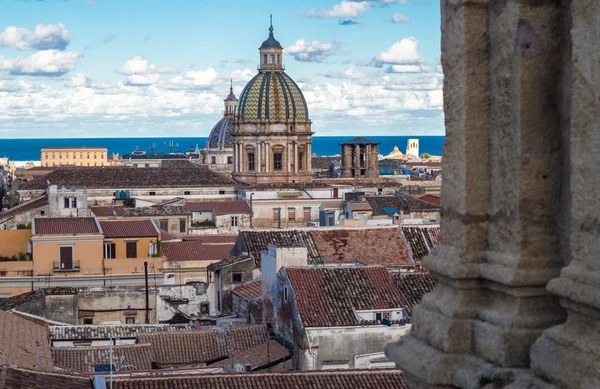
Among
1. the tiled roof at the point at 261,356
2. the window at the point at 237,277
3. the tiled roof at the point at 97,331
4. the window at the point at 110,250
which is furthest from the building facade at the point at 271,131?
the tiled roof at the point at 261,356

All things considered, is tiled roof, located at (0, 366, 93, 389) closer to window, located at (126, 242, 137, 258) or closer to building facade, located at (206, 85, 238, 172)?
window, located at (126, 242, 137, 258)

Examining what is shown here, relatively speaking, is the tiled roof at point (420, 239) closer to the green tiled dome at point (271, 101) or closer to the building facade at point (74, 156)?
the green tiled dome at point (271, 101)

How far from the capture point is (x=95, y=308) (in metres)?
28.4

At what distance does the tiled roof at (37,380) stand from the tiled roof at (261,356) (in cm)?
558

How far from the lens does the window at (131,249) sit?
3634cm

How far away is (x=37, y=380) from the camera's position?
13.8 meters

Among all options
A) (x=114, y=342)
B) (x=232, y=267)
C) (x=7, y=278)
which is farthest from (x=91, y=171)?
(x=114, y=342)

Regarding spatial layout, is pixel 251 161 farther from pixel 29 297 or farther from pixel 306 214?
pixel 29 297

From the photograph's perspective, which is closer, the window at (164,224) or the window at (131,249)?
the window at (131,249)

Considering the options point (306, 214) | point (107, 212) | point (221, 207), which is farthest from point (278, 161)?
point (107, 212)

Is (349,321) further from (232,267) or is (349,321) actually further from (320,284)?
(232,267)

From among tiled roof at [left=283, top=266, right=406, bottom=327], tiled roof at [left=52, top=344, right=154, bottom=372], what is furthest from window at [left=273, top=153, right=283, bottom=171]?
tiled roof at [left=52, top=344, right=154, bottom=372]

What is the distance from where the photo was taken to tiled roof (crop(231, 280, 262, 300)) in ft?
89.7

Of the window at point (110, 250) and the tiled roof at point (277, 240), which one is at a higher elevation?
the tiled roof at point (277, 240)
